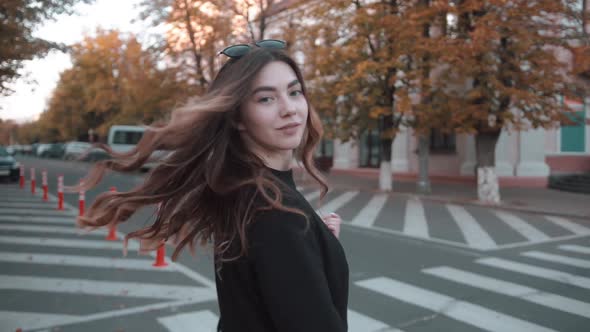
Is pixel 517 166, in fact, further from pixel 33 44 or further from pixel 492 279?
pixel 33 44

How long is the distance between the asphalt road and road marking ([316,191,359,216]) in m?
2.45

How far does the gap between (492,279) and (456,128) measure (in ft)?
27.3

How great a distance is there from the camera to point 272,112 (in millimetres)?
1581

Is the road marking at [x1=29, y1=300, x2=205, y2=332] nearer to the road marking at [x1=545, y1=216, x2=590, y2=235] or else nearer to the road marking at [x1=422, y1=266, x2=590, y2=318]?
the road marking at [x1=422, y1=266, x2=590, y2=318]

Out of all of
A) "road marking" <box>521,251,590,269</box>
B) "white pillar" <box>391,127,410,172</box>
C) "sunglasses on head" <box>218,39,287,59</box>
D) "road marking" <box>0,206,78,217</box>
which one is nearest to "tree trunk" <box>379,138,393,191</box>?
"white pillar" <box>391,127,410,172</box>

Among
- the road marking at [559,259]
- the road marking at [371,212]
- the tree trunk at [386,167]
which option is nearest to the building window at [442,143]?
the tree trunk at [386,167]

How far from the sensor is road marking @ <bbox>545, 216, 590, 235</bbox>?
1038 cm

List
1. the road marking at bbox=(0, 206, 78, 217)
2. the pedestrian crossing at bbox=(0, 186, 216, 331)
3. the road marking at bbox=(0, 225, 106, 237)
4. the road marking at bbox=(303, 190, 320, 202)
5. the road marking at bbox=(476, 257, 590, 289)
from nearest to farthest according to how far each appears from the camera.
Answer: the pedestrian crossing at bbox=(0, 186, 216, 331) → the road marking at bbox=(476, 257, 590, 289) → the road marking at bbox=(0, 225, 106, 237) → the road marking at bbox=(0, 206, 78, 217) → the road marking at bbox=(303, 190, 320, 202)

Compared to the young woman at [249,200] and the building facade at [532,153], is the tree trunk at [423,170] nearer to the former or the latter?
the building facade at [532,153]

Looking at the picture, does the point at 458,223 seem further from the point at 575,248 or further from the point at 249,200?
the point at 249,200

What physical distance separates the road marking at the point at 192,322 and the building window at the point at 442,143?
18.9 metres

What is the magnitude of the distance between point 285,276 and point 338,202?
1417 cm

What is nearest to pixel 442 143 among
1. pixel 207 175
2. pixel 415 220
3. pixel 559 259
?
pixel 415 220

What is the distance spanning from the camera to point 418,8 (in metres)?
15.1
